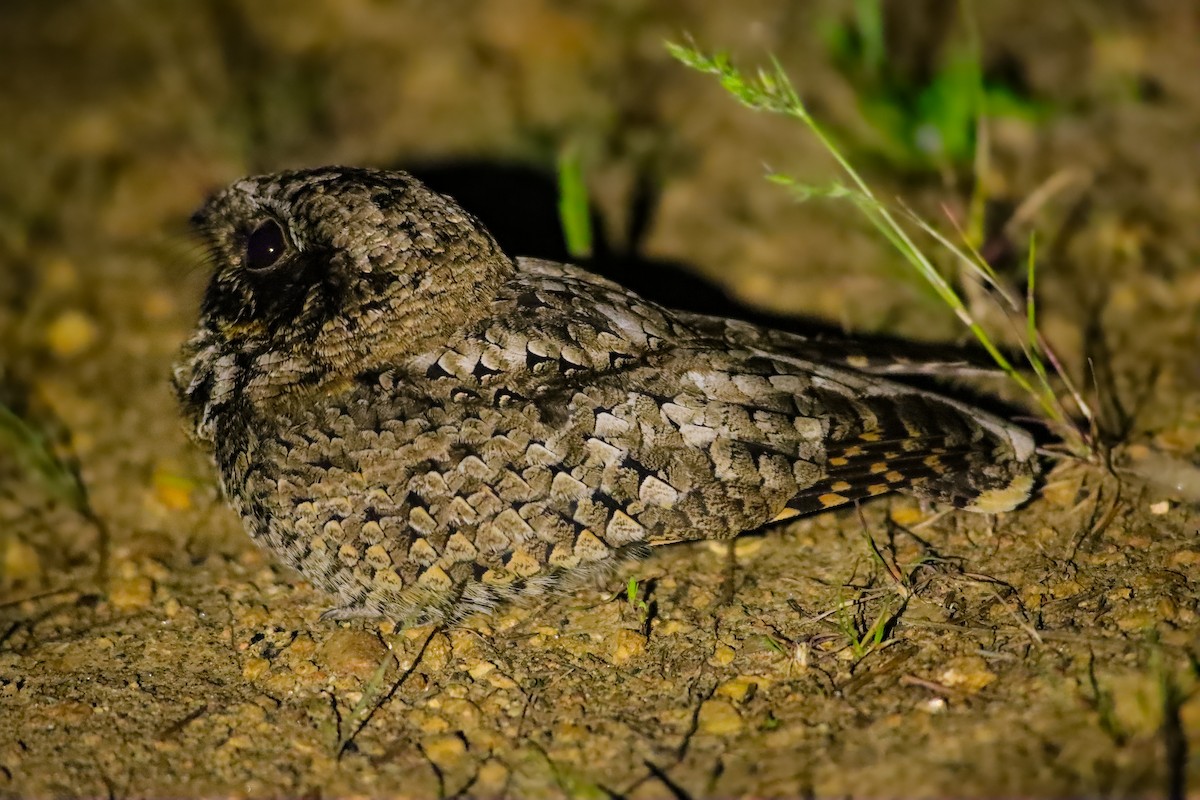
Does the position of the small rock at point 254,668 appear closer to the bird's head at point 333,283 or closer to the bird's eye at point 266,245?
the bird's head at point 333,283

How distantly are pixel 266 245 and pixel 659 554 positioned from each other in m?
1.44

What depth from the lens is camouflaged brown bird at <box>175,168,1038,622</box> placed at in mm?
2682

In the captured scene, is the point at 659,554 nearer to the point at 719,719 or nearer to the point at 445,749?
the point at 719,719

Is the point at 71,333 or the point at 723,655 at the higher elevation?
the point at 71,333

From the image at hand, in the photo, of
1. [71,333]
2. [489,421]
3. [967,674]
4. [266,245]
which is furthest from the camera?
[71,333]

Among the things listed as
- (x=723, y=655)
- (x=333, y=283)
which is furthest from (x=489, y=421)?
(x=723, y=655)

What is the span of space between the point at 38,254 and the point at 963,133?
3.76 meters

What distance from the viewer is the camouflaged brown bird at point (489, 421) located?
8.80 ft

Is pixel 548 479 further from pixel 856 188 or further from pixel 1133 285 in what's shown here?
pixel 1133 285

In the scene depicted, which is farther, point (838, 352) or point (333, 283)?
point (838, 352)

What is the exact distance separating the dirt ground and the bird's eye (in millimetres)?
420

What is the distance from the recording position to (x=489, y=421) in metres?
2.71

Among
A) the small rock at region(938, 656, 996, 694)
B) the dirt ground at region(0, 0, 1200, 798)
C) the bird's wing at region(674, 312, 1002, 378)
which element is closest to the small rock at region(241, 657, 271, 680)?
the dirt ground at region(0, 0, 1200, 798)

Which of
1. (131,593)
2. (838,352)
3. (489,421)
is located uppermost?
(489,421)
